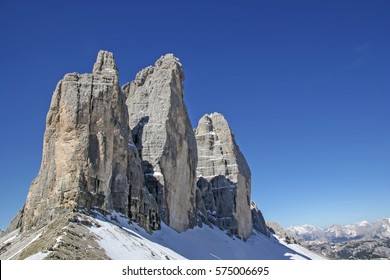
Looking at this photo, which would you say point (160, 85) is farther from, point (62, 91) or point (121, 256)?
point (121, 256)

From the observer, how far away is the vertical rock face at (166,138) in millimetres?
73750

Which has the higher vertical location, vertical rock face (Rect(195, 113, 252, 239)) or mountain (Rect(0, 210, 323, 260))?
vertical rock face (Rect(195, 113, 252, 239))

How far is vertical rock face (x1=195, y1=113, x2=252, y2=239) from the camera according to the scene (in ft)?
362

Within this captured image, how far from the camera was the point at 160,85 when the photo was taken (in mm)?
85750

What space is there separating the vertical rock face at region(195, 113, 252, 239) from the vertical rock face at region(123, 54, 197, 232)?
2400 centimetres

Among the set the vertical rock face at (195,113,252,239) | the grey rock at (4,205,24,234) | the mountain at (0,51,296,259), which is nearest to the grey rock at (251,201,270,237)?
the vertical rock face at (195,113,252,239)

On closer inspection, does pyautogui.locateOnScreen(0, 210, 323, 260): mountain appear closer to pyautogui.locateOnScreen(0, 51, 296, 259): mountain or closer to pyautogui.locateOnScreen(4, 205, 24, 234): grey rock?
pyautogui.locateOnScreen(0, 51, 296, 259): mountain

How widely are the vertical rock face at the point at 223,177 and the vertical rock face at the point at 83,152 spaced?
53.4 meters

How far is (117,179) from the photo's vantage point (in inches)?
2175

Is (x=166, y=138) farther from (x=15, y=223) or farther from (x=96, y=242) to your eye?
(x=96, y=242)

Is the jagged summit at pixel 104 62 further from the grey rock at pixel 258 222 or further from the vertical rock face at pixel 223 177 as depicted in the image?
the grey rock at pixel 258 222
